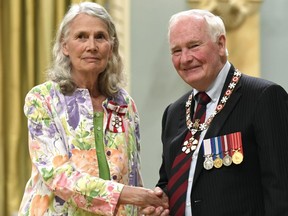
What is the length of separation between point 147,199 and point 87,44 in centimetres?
63

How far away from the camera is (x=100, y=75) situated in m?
2.62

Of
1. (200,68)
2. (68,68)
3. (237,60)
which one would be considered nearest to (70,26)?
(68,68)

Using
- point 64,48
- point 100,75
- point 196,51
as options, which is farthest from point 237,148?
point 64,48

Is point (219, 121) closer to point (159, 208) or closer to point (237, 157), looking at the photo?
point (237, 157)

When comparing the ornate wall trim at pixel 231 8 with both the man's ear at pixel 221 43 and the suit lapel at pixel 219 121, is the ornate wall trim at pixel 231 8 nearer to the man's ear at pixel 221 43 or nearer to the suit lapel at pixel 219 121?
the man's ear at pixel 221 43

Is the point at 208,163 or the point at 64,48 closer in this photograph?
the point at 208,163

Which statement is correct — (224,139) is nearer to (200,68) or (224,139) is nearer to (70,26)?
(200,68)

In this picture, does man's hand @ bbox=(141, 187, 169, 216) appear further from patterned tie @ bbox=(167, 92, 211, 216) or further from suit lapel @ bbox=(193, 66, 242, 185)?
suit lapel @ bbox=(193, 66, 242, 185)

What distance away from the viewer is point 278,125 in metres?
2.17

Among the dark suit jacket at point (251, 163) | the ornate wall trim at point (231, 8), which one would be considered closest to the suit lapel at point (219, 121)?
the dark suit jacket at point (251, 163)

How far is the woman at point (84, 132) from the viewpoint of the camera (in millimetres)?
2346

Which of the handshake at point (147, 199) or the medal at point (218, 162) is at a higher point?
the medal at point (218, 162)

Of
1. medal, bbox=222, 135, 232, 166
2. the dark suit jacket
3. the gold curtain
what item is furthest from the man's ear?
Result: the gold curtain

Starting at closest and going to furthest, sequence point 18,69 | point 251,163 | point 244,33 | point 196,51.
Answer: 1. point 251,163
2. point 196,51
3. point 18,69
4. point 244,33
